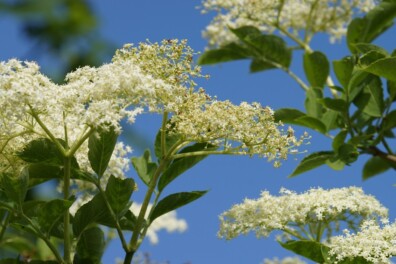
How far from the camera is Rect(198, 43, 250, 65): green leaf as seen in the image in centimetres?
414

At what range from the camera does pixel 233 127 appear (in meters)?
2.16

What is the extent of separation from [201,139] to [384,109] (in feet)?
4.89

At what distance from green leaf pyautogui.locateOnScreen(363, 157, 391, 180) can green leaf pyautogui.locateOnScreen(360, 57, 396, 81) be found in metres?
1.24

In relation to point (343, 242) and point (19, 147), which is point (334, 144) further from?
point (19, 147)

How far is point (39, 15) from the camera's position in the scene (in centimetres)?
279

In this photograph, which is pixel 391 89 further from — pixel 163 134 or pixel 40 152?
pixel 40 152

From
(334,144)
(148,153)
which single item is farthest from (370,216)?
(148,153)

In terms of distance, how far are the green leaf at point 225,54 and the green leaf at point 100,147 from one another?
203 centimetres

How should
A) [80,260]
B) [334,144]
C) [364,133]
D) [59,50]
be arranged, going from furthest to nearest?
[364,133], [334,144], [59,50], [80,260]

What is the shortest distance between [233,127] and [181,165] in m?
0.26

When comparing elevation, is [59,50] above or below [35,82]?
above

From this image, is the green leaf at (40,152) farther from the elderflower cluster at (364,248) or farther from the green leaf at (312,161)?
the green leaf at (312,161)

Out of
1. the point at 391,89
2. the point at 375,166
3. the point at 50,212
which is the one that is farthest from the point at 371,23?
the point at 50,212

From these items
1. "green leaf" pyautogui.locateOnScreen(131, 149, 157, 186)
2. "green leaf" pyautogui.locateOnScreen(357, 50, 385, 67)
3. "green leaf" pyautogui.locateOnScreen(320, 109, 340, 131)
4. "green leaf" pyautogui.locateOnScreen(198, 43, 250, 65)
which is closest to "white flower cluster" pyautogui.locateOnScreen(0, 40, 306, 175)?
"green leaf" pyautogui.locateOnScreen(131, 149, 157, 186)
